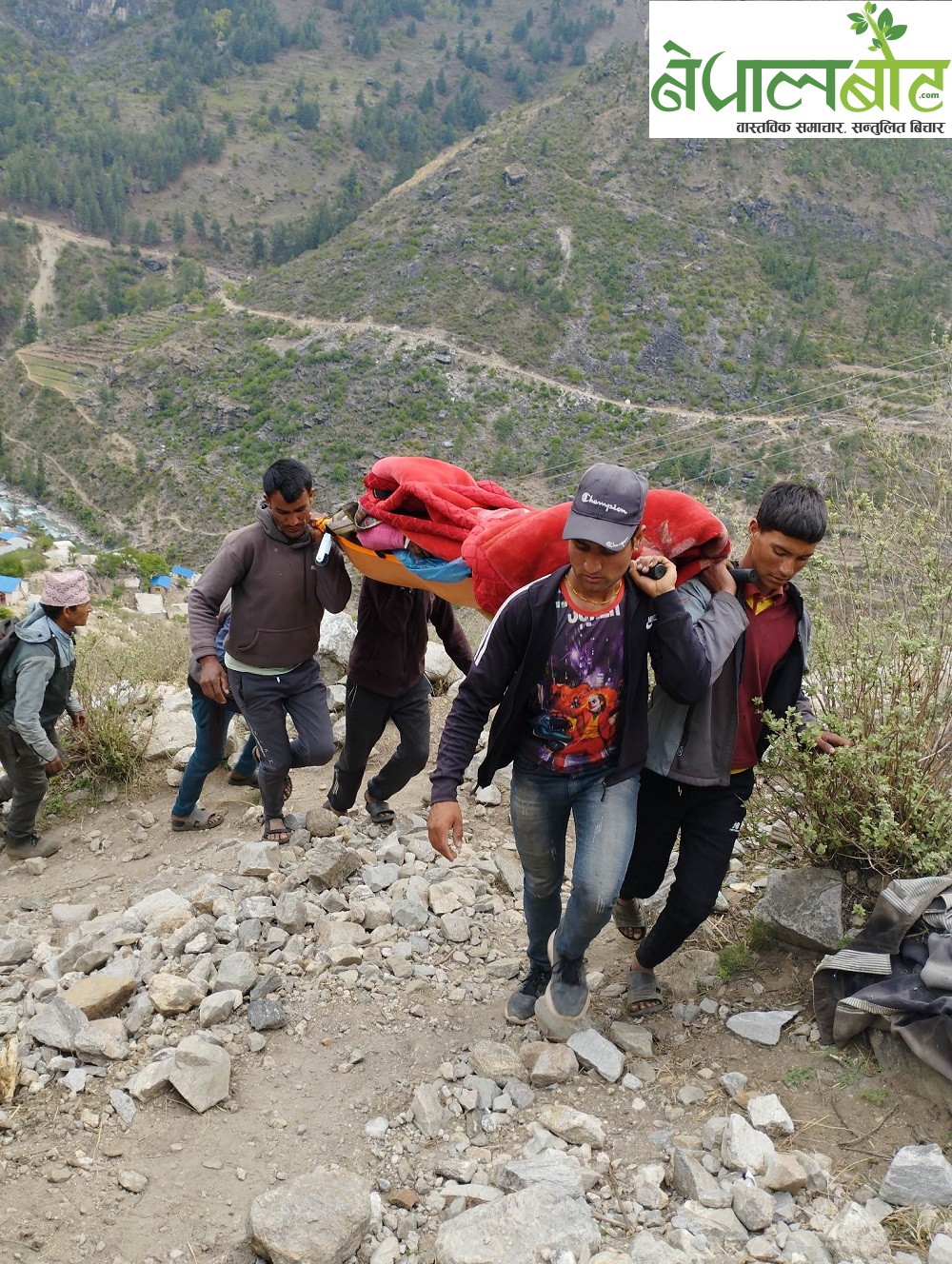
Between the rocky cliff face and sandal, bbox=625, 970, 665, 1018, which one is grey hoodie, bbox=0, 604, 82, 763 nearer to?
sandal, bbox=625, 970, 665, 1018

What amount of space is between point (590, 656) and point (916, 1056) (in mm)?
1346

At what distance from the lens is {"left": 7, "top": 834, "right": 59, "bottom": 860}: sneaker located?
5.04 m

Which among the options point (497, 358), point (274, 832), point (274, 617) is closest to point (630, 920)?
point (274, 832)

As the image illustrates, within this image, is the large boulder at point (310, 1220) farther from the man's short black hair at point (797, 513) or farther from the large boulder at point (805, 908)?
the man's short black hair at point (797, 513)

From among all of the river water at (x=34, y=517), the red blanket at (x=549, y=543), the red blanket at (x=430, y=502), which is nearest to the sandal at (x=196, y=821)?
the red blanket at (x=430, y=502)

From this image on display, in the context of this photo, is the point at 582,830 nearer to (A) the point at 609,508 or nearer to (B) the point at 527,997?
(B) the point at 527,997

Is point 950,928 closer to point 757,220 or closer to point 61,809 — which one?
point 61,809

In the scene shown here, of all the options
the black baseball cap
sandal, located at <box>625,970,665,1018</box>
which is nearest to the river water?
sandal, located at <box>625,970,665,1018</box>

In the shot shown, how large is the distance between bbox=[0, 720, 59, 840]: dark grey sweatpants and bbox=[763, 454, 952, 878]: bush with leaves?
376 cm

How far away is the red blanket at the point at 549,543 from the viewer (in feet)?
7.79

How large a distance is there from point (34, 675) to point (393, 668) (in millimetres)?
1894

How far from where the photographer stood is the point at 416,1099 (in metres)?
2.61

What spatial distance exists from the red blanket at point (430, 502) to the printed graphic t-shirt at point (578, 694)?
0.77 m

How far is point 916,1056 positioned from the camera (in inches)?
93.3
